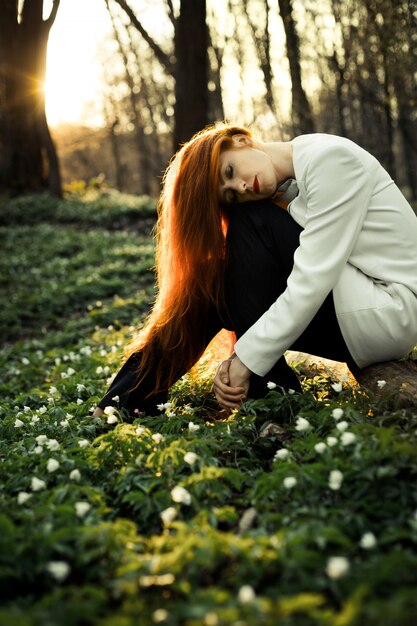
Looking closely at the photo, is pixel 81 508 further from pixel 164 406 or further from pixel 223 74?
pixel 223 74

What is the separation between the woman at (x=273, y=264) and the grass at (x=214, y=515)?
0.24 m

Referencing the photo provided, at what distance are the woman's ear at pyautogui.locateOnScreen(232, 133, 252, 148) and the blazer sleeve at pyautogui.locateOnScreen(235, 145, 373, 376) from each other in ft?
1.28

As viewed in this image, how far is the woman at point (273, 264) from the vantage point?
2877mm

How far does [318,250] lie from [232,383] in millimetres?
791

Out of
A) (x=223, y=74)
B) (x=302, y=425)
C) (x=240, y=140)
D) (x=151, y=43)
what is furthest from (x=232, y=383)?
(x=223, y=74)

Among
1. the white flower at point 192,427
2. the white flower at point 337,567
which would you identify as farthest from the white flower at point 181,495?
the white flower at point 337,567

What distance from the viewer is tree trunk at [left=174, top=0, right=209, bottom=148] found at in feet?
36.1

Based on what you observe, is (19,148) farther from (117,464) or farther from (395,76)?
(117,464)

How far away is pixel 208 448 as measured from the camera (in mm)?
2471

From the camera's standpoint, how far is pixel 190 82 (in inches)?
440

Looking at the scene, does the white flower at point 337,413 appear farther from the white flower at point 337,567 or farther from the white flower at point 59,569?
the white flower at point 59,569

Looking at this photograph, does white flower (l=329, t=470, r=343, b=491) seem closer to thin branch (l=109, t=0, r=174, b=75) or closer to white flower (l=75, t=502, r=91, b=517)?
white flower (l=75, t=502, r=91, b=517)

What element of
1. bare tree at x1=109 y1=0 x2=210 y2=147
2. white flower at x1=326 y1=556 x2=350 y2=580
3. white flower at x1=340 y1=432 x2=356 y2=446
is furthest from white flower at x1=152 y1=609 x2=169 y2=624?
bare tree at x1=109 y1=0 x2=210 y2=147

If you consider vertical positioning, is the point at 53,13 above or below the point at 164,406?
above
